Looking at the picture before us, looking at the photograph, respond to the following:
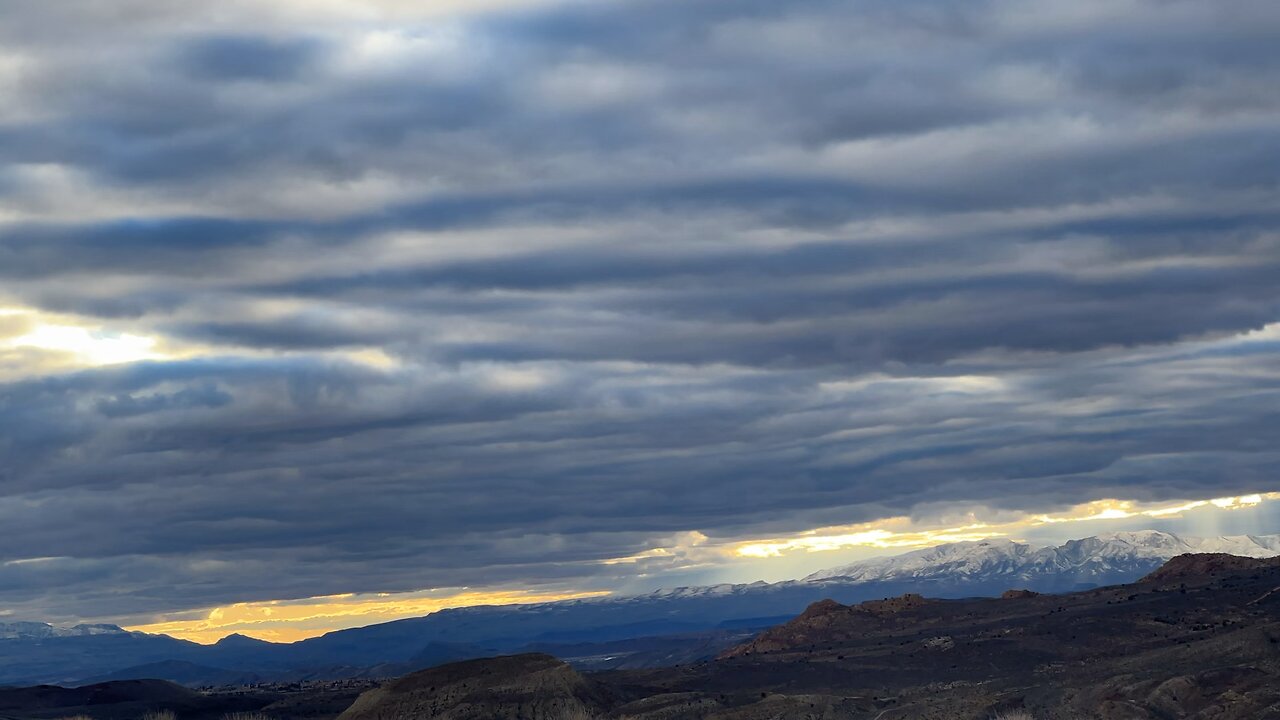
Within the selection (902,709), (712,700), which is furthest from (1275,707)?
(712,700)

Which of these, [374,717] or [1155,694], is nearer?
[1155,694]

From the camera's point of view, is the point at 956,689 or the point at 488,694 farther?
the point at 488,694

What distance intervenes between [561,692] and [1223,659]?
66833 mm

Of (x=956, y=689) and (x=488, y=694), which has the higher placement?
(x=488, y=694)

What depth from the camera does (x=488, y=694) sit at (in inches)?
6850

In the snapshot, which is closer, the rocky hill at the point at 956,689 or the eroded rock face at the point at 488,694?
the rocky hill at the point at 956,689

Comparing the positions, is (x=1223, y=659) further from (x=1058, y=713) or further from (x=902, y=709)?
(x=902, y=709)

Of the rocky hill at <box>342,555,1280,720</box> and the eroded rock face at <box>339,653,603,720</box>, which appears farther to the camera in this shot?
the eroded rock face at <box>339,653,603,720</box>

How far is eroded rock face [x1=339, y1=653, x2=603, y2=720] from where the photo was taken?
170 m

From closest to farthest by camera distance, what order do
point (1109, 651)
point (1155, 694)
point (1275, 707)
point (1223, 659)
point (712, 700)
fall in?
point (1275, 707)
point (1155, 694)
point (1223, 659)
point (712, 700)
point (1109, 651)

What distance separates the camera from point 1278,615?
7717 inches

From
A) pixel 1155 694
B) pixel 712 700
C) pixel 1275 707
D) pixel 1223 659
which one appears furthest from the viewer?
pixel 712 700

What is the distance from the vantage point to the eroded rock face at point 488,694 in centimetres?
16962

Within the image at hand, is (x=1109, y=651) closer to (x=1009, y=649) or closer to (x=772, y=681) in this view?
(x=1009, y=649)
